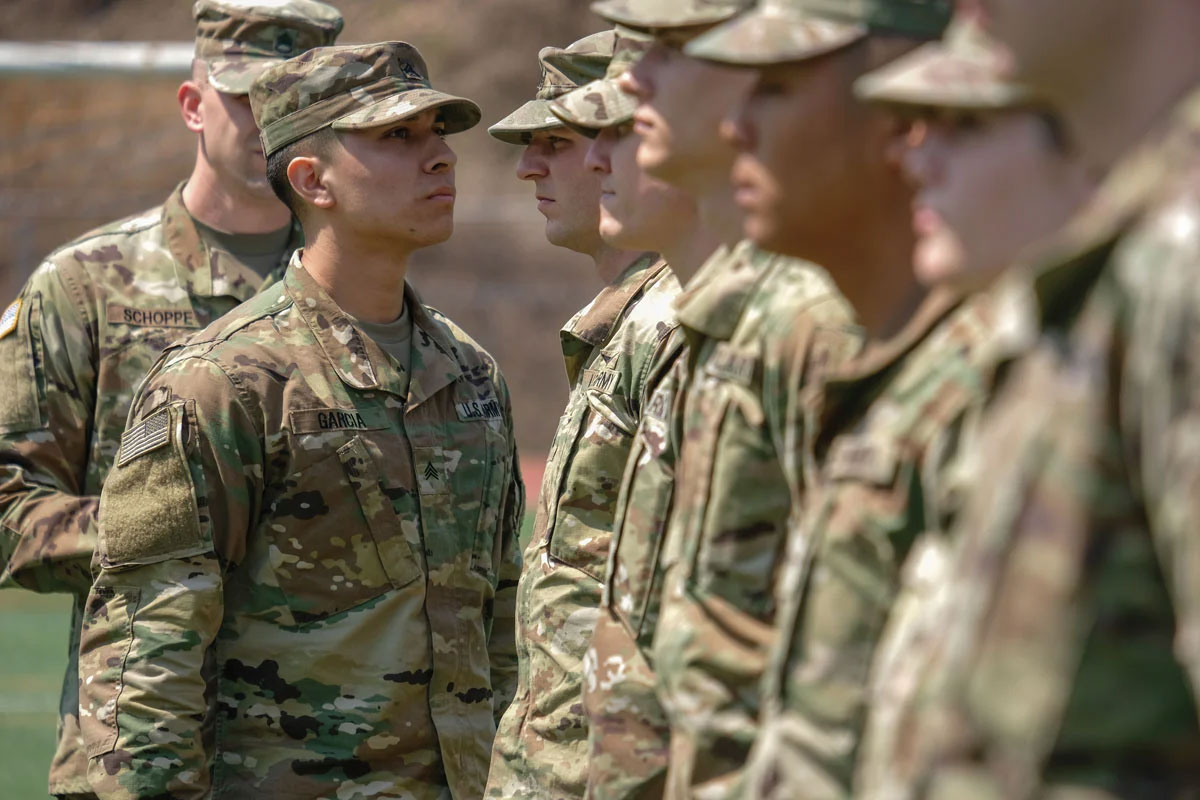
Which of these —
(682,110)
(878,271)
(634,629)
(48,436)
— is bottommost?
(48,436)

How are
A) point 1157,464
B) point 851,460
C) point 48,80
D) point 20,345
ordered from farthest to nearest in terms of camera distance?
1. point 48,80
2. point 20,345
3. point 851,460
4. point 1157,464

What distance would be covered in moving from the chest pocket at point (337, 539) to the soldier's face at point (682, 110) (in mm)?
1409

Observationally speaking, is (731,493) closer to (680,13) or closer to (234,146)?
(680,13)

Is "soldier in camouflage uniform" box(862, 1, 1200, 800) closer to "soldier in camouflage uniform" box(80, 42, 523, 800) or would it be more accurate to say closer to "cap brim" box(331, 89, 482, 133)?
"soldier in camouflage uniform" box(80, 42, 523, 800)

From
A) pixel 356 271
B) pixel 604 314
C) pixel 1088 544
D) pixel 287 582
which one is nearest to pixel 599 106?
pixel 604 314

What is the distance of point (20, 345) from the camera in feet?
17.6

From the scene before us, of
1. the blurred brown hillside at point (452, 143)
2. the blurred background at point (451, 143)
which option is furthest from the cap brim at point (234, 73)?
the blurred brown hillside at point (452, 143)

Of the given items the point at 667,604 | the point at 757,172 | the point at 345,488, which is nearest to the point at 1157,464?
the point at 757,172

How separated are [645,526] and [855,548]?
96 centimetres

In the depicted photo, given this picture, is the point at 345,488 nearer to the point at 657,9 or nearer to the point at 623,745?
the point at 623,745

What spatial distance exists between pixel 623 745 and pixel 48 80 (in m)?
24.6

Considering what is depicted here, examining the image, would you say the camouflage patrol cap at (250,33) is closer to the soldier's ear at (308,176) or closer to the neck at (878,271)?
the soldier's ear at (308,176)

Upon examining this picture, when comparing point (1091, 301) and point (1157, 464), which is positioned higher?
point (1091, 301)

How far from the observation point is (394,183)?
4.54 metres
